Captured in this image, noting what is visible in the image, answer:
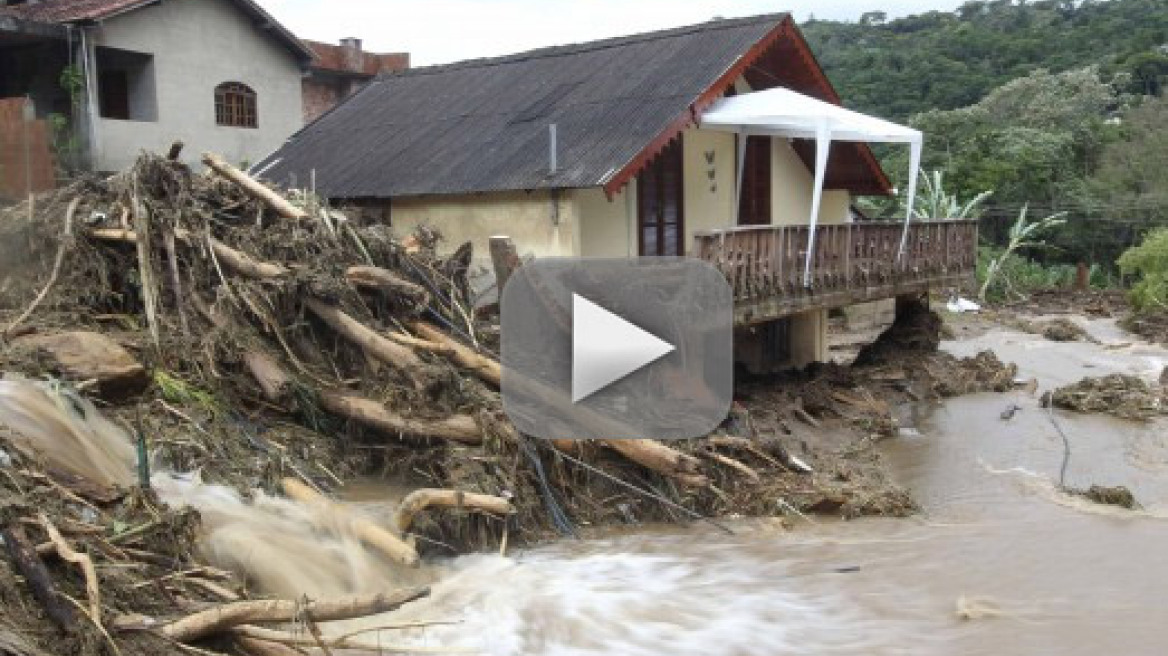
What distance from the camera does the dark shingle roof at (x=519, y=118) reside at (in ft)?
46.1

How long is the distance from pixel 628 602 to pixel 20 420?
4.42 m

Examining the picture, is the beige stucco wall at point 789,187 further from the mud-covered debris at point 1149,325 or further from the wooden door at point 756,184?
the mud-covered debris at point 1149,325

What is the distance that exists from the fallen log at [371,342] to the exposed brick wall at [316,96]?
68.6ft

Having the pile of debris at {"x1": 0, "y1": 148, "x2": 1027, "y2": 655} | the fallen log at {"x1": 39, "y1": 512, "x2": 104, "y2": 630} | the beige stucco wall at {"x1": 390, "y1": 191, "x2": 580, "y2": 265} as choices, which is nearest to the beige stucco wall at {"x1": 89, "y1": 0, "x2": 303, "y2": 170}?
the beige stucco wall at {"x1": 390, "y1": 191, "x2": 580, "y2": 265}

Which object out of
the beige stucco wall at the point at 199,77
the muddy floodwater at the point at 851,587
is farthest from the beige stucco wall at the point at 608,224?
the beige stucco wall at the point at 199,77

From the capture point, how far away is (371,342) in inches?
379

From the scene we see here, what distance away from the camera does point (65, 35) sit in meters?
21.1

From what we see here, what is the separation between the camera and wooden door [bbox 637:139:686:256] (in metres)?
15.7

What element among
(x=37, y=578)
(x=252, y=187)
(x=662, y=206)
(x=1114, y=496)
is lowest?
(x=1114, y=496)

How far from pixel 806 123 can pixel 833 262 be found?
6.60ft

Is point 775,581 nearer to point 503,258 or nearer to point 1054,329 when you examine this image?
point 503,258

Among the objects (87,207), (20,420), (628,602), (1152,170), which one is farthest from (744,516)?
(1152,170)

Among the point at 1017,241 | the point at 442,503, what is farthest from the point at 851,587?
the point at 1017,241
